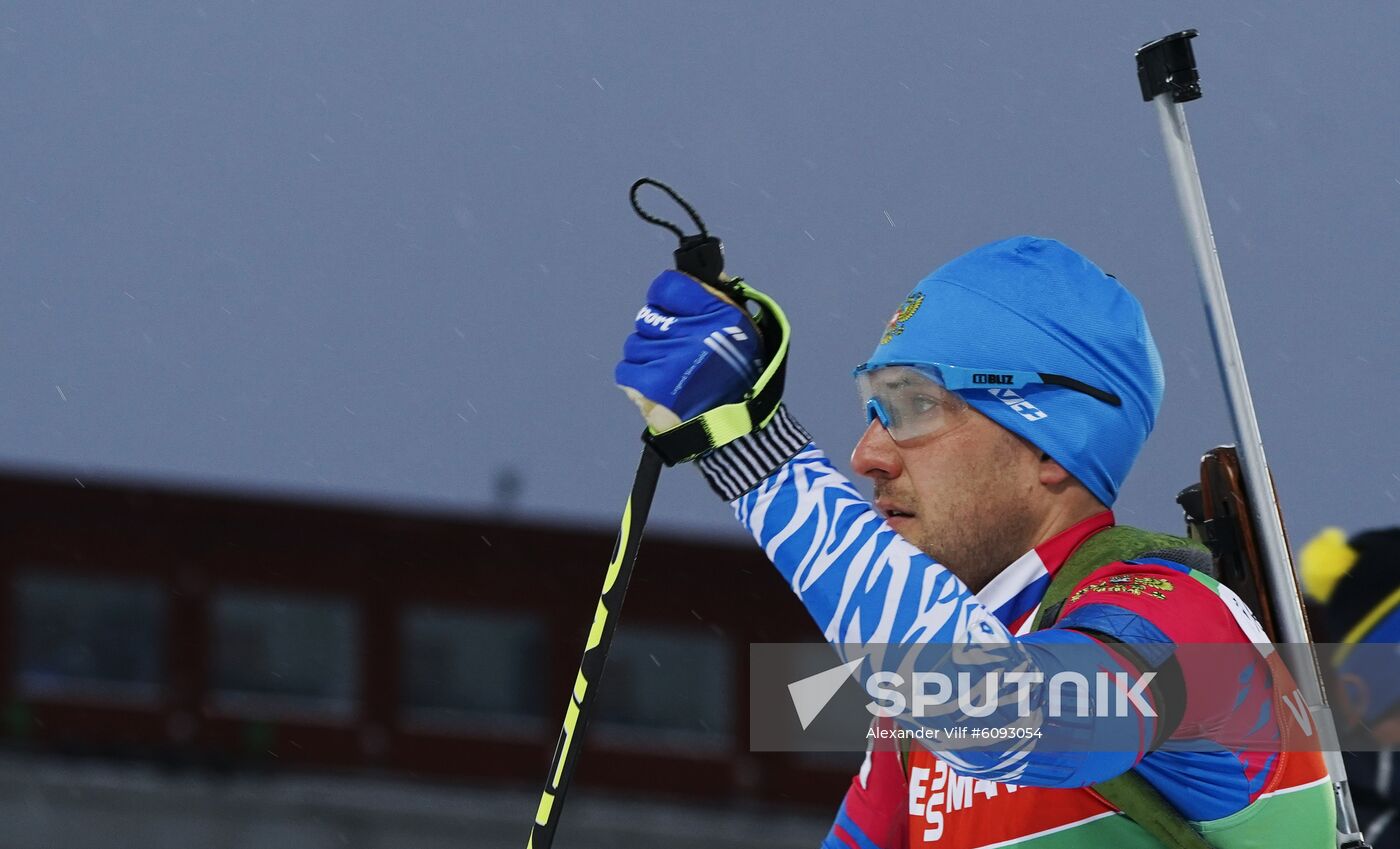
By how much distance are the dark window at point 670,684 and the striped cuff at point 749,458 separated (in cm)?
2058

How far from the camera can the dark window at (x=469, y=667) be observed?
22.8m

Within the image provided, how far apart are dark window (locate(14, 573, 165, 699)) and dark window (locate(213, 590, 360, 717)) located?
2.86 ft

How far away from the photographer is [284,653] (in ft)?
74.4

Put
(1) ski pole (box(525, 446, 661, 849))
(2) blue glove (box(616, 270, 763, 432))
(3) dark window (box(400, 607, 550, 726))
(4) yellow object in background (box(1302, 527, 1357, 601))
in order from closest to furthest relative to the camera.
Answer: (2) blue glove (box(616, 270, 763, 432)) → (1) ski pole (box(525, 446, 661, 849)) → (4) yellow object in background (box(1302, 527, 1357, 601)) → (3) dark window (box(400, 607, 550, 726))

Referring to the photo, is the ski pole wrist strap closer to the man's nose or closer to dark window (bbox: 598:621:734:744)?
the man's nose

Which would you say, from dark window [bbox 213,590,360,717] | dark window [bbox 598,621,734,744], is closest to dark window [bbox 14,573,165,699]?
dark window [bbox 213,590,360,717]

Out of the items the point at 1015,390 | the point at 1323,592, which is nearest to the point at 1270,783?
the point at 1015,390

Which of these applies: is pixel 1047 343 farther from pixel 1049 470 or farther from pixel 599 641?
pixel 599 641

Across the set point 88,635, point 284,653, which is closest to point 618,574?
point 88,635

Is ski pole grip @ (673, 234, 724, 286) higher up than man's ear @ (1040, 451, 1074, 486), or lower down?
higher up

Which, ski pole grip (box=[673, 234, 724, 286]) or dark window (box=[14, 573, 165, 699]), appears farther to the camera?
dark window (box=[14, 573, 165, 699])

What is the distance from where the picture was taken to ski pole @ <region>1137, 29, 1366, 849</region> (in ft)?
8.08

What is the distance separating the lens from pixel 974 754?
197 centimetres

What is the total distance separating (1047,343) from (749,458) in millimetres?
522
